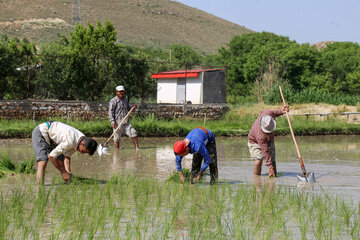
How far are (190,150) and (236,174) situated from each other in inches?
109

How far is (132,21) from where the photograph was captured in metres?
92.4

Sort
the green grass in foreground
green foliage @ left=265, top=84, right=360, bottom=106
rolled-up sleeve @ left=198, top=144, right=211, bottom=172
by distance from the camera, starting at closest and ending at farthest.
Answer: the green grass in foreground, rolled-up sleeve @ left=198, top=144, right=211, bottom=172, green foliage @ left=265, top=84, right=360, bottom=106

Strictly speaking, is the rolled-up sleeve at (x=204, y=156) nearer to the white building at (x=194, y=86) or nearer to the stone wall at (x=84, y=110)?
the stone wall at (x=84, y=110)

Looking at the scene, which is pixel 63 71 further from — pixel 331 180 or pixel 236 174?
pixel 331 180

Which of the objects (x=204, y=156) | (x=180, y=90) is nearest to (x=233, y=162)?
(x=204, y=156)

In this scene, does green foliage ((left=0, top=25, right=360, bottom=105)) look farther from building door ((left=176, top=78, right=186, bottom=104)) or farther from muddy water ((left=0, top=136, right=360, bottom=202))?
muddy water ((left=0, top=136, right=360, bottom=202))

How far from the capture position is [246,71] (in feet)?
156

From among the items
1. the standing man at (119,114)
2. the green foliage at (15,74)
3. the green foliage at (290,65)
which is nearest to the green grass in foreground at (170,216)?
the standing man at (119,114)

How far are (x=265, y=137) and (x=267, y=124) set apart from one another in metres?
0.29

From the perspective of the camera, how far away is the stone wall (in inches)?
699

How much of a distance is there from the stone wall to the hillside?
56.3 meters

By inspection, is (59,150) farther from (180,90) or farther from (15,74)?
(180,90)

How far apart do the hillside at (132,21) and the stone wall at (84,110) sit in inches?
2216

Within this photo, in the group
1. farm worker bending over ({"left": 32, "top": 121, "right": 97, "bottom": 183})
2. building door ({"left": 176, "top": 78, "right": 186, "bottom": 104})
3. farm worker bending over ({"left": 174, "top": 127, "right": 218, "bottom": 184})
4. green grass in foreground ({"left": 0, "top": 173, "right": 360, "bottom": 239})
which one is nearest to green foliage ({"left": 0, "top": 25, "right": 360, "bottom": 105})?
building door ({"left": 176, "top": 78, "right": 186, "bottom": 104})
